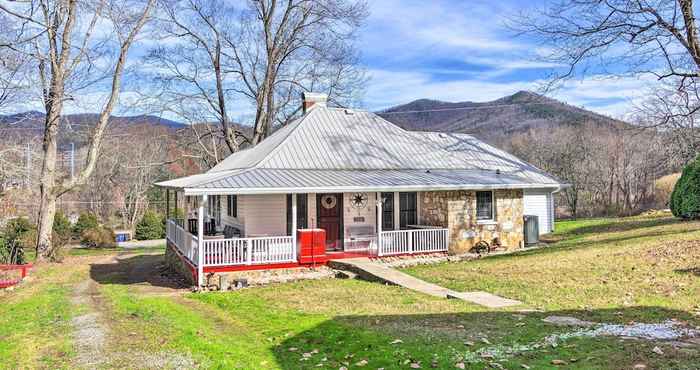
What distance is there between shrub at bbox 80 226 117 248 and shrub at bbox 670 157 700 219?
2695cm

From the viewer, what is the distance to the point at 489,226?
1808 centimetres

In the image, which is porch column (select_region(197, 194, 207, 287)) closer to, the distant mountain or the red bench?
the red bench

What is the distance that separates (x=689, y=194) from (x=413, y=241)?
429 inches

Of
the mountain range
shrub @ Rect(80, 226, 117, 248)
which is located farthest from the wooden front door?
the mountain range

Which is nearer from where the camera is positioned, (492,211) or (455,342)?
(455,342)

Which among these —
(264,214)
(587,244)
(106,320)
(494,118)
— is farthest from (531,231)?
(494,118)

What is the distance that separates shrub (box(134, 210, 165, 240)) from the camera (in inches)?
1342

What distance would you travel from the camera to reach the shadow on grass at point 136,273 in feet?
51.7

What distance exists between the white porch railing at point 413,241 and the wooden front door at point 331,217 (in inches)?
61.4

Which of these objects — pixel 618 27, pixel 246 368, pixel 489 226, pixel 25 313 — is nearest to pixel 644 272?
pixel 489 226

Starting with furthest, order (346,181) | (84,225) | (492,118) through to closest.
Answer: (492,118) → (84,225) → (346,181)

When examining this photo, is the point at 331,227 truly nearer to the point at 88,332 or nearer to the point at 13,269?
the point at 13,269

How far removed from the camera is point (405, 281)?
41.8 feet

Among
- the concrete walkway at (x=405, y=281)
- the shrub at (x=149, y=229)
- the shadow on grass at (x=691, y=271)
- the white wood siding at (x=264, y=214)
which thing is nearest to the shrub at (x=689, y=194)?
the shadow on grass at (x=691, y=271)
